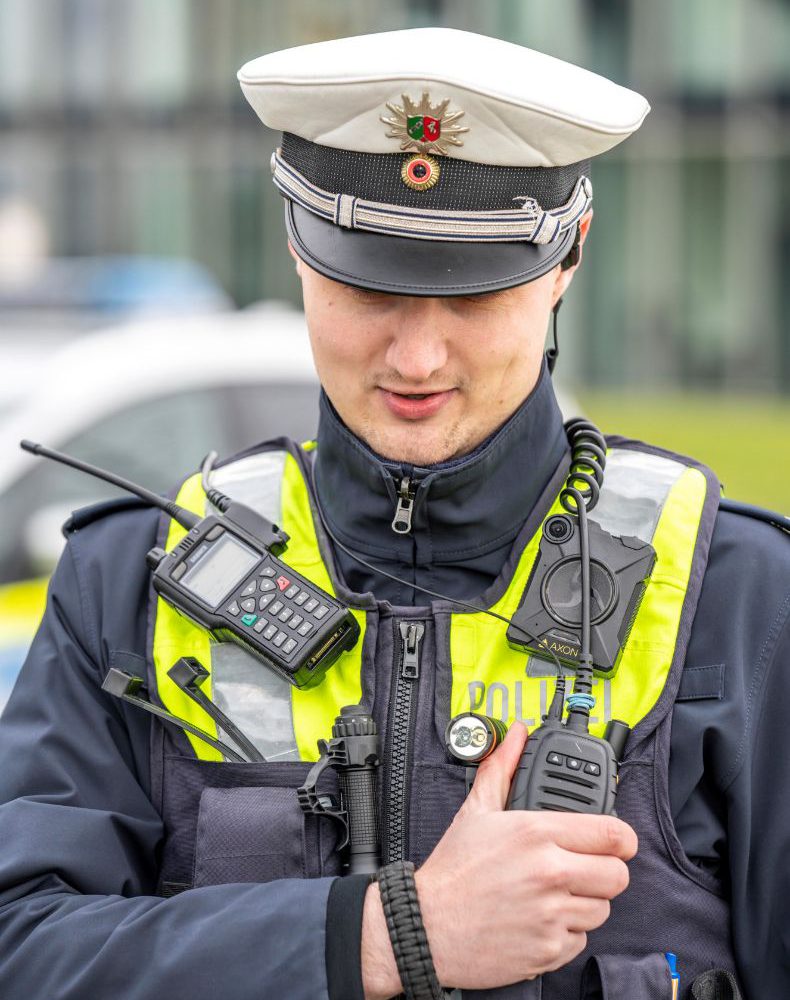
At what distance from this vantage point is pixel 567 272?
2150mm

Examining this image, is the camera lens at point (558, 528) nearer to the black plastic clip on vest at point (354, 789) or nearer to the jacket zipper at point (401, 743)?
the jacket zipper at point (401, 743)

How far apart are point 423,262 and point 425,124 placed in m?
0.17

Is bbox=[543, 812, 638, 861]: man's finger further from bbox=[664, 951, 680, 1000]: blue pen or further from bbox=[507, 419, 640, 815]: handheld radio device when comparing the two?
bbox=[664, 951, 680, 1000]: blue pen

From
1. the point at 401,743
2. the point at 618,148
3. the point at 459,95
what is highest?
the point at 459,95

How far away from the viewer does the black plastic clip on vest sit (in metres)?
1.93

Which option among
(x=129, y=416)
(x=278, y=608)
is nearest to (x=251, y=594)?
(x=278, y=608)

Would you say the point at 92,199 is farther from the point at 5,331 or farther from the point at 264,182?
the point at 5,331

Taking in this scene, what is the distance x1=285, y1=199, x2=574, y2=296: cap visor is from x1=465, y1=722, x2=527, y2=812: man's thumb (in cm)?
58

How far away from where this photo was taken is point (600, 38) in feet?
60.5

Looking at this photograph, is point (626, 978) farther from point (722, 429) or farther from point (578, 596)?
point (722, 429)

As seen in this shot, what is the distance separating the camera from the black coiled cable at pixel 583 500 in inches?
75.7

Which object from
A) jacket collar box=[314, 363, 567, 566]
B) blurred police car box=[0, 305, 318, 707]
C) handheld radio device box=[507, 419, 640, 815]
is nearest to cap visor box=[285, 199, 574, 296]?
jacket collar box=[314, 363, 567, 566]

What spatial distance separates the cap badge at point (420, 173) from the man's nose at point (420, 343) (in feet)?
0.49

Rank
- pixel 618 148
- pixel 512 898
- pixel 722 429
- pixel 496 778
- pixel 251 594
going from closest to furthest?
1. pixel 512 898
2. pixel 496 778
3. pixel 251 594
4. pixel 722 429
5. pixel 618 148
